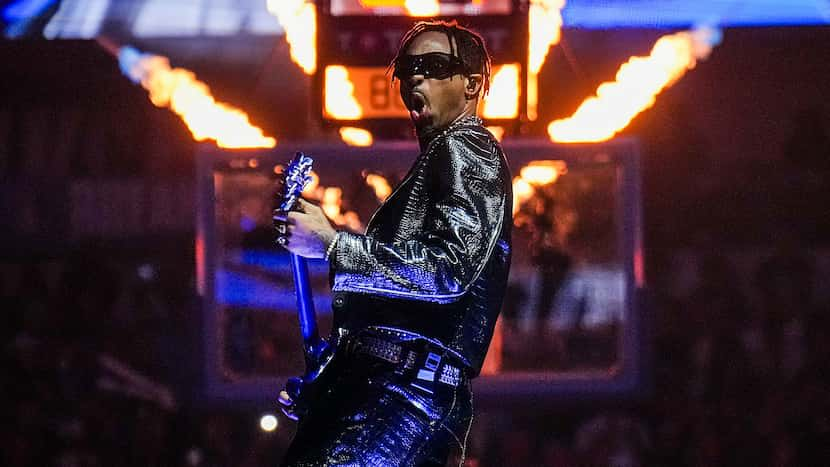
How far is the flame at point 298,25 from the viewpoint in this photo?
24.8 ft

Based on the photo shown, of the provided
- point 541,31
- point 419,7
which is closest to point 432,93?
point 419,7

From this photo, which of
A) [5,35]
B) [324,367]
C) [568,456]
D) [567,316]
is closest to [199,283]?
[567,316]

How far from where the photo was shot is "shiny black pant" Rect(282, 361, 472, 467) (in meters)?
2.39

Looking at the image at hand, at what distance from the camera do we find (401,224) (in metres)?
2.50

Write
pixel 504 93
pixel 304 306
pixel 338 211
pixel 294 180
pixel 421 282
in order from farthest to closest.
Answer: pixel 338 211
pixel 504 93
pixel 304 306
pixel 294 180
pixel 421 282

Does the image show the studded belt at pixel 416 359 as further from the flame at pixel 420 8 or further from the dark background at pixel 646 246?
the dark background at pixel 646 246

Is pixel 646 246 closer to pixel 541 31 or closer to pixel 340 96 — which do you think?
pixel 541 31

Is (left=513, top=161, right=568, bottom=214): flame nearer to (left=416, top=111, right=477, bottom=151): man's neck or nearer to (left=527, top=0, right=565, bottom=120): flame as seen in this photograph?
(left=527, top=0, right=565, bottom=120): flame

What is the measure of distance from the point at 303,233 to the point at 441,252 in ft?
0.89

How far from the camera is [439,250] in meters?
2.37

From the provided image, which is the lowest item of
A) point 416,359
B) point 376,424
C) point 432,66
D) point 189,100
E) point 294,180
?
point 376,424

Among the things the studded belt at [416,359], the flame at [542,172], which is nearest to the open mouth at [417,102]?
the studded belt at [416,359]

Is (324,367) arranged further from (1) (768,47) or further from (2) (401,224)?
(1) (768,47)

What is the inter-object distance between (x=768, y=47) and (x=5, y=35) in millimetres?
5663
